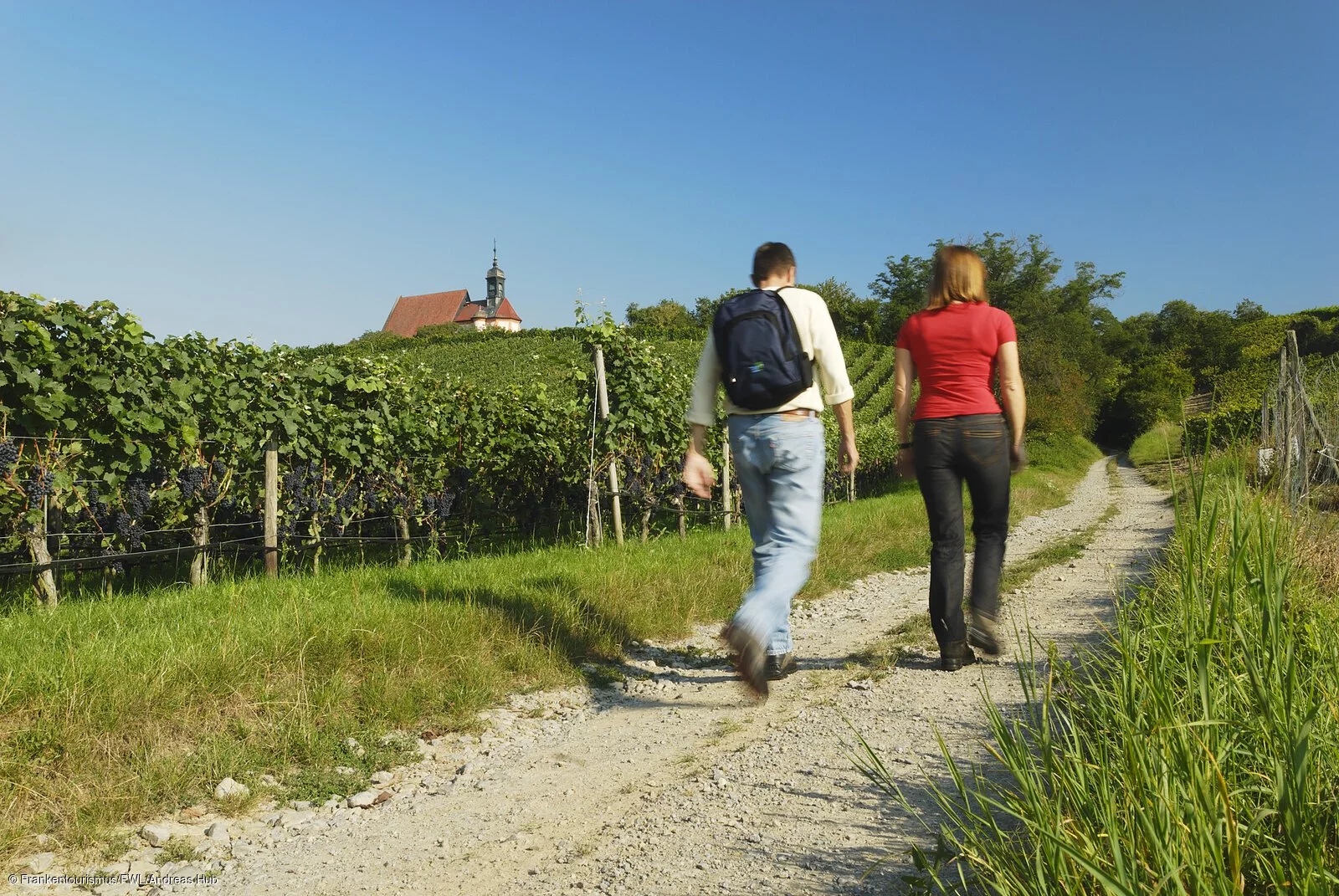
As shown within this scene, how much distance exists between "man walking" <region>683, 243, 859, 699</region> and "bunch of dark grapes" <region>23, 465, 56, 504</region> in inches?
182

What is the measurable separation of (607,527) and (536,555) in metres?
4.24

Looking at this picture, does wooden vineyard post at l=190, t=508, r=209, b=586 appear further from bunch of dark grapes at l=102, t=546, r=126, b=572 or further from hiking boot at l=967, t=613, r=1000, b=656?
hiking boot at l=967, t=613, r=1000, b=656

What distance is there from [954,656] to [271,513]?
5190 mm

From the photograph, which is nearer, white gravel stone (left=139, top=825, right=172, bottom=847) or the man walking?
white gravel stone (left=139, top=825, right=172, bottom=847)

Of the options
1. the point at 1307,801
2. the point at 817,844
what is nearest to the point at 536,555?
the point at 817,844

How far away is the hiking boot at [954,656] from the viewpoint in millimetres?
4094

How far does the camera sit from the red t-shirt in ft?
13.2

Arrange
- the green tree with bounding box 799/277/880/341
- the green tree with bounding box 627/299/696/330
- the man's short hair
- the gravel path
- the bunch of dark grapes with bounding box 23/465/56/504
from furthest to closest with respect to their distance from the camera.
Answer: the green tree with bounding box 627/299/696/330 → the green tree with bounding box 799/277/880/341 → the bunch of dark grapes with bounding box 23/465/56/504 → the man's short hair → the gravel path

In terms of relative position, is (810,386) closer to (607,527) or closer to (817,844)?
(817,844)

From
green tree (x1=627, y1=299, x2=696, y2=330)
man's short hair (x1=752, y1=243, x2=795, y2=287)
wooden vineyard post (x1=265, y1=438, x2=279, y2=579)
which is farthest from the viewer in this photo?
green tree (x1=627, y1=299, x2=696, y2=330)

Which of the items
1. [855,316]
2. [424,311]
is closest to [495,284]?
[424,311]

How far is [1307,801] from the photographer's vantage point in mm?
1591

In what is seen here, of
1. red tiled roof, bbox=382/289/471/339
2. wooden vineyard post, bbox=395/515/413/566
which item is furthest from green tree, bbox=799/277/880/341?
wooden vineyard post, bbox=395/515/413/566

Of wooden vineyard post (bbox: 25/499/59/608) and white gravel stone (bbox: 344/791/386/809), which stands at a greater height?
wooden vineyard post (bbox: 25/499/59/608)
